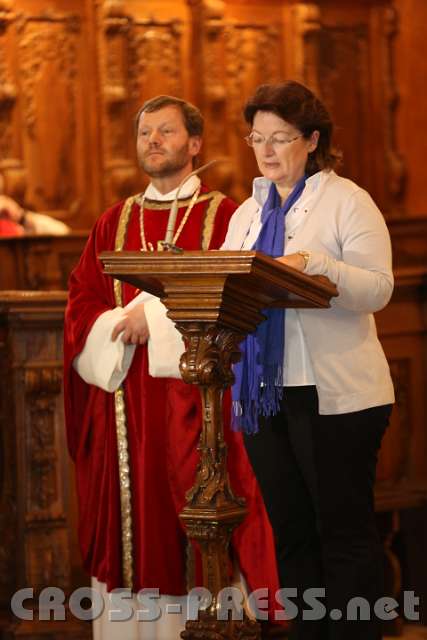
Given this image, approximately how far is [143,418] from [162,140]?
79cm

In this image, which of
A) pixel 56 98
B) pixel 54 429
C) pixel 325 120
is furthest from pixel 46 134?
pixel 325 120

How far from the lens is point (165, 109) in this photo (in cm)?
360

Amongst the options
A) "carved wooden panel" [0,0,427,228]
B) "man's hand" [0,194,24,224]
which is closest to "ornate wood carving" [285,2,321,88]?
"carved wooden panel" [0,0,427,228]

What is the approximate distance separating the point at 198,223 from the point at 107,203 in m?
3.13

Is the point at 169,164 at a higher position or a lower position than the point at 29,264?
higher

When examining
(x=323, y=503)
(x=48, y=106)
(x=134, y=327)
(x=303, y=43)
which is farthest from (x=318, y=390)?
(x=303, y=43)

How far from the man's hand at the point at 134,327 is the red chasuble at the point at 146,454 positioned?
0.30 feet

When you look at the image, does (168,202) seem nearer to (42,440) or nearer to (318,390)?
(42,440)

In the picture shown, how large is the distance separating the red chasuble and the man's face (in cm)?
15

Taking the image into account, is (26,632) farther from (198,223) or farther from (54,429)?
(198,223)

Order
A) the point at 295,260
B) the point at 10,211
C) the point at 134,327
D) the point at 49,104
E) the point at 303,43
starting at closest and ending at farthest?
the point at 295,260, the point at 134,327, the point at 10,211, the point at 49,104, the point at 303,43

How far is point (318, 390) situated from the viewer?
275cm

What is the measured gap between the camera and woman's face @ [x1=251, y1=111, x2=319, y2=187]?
2838 mm

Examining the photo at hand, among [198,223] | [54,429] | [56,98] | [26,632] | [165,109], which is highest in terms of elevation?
[56,98]
